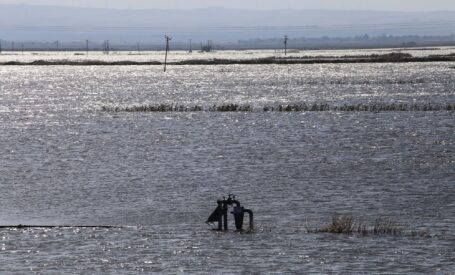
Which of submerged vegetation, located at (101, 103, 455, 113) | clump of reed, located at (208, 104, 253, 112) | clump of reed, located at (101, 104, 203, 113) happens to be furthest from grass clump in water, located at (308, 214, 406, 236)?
clump of reed, located at (101, 104, 203, 113)

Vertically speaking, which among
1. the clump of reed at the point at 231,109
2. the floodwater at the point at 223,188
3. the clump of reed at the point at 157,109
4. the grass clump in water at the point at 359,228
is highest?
the grass clump in water at the point at 359,228

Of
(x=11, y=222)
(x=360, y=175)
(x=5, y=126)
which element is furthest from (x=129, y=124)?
(x=11, y=222)

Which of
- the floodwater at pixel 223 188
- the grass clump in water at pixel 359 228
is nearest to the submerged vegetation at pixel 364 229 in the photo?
the grass clump in water at pixel 359 228

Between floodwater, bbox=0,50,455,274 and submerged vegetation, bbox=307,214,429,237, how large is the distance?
591 mm

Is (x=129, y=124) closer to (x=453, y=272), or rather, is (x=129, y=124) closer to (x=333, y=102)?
(x=333, y=102)

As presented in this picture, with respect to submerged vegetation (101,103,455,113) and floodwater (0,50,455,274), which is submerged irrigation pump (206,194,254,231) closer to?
floodwater (0,50,455,274)

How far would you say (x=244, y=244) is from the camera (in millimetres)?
35625

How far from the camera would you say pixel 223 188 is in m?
50.0

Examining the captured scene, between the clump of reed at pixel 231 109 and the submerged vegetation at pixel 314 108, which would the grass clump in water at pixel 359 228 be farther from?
the clump of reed at pixel 231 109

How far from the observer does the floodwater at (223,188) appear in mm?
33562

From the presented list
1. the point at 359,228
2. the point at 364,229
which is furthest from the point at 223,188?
the point at 364,229

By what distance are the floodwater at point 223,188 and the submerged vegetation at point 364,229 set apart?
1.94 feet

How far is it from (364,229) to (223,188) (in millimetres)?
13478

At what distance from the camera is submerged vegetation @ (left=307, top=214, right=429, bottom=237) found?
36906 millimetres
